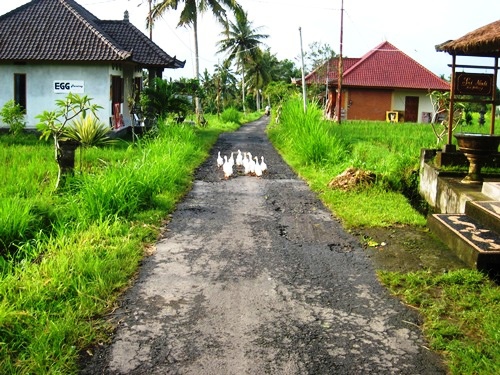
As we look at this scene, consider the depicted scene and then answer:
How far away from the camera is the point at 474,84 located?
10609 mm

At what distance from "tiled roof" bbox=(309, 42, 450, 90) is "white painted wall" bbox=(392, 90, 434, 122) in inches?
28.0

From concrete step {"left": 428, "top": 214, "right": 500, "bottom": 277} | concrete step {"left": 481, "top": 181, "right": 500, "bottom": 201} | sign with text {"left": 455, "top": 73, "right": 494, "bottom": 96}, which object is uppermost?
sign with text {"left": 455, "top": 73, "right": 494, "bottom": 96}

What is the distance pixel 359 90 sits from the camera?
112 feet

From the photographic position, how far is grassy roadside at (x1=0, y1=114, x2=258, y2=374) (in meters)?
4.15

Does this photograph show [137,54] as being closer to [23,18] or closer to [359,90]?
[23,18]

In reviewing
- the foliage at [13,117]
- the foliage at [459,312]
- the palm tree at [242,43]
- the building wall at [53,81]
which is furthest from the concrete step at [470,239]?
the palm tree at [242,43]

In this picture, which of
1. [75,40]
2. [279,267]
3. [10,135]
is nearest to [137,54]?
[75,40]

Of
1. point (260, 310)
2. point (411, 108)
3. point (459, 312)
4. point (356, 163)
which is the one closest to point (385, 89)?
point (411, 108)

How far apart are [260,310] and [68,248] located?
7.98 feet

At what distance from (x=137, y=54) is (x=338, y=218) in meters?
15.5

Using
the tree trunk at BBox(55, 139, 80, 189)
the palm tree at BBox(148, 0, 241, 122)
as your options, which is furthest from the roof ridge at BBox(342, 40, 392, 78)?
the tree trunk at BBox(55, 139, 80, 189)

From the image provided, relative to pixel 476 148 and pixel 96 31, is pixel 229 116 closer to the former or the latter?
pixel 96 31

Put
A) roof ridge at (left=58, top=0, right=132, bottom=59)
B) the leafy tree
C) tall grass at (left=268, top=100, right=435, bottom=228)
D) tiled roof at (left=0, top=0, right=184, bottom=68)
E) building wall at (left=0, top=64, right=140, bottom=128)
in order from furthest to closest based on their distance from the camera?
the leafy tree → building wall at (left=0, top=64, right=140, bottom=128) → tiled roof at (left=0, top=0, right=184, bottom=68) → roof ridge at (left=58, top=0, right=132, bottom=59) → tall grass at (left=268, top=100, right=435, bottom=228)

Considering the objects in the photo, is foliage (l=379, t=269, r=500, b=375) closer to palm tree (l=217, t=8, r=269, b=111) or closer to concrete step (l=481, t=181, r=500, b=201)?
concrete step (l=481, t=181, r=500, b=201)
